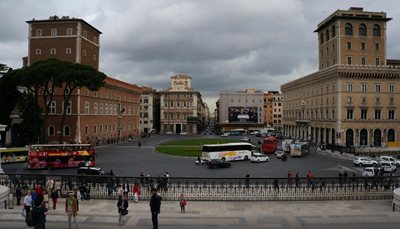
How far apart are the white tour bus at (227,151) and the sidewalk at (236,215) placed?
24230 mm

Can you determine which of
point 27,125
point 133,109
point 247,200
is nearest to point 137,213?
point 247,200

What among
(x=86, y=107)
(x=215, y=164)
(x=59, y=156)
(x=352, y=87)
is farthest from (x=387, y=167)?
(x=86, y=107)

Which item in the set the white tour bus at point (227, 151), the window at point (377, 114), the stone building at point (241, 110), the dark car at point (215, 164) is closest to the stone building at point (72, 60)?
the white tour bus at point (227, 151)

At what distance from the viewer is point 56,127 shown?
63.4 metres

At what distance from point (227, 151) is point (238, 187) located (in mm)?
25201

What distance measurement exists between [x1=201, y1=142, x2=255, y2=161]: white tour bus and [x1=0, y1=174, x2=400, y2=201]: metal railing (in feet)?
73.6

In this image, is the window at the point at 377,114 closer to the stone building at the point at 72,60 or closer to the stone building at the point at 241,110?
the stone building at the point at 72,60

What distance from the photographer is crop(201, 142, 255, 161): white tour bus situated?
46094 millimetres

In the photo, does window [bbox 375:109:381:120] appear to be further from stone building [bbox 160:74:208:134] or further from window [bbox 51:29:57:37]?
stone building [bbox 160:74:208:134]

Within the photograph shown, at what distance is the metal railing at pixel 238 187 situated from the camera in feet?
73.9

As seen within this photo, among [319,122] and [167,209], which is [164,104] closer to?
[319,122]

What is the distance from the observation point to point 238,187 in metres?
22.5

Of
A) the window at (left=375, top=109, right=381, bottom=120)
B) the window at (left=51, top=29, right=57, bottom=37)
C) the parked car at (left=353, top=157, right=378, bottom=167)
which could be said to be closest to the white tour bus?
the parked car at (left=353, top=157, right=378, bottom=167)

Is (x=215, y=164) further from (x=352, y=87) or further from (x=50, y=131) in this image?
(x=352, y=87)
